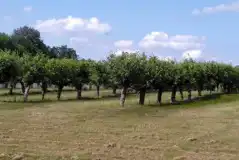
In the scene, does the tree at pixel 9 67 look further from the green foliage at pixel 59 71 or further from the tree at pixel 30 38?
the tree at pixel 30 38

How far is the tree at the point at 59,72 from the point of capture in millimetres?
76688

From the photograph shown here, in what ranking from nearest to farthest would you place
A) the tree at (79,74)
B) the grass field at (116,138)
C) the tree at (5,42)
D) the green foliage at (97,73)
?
the grass field at (116,138), the tree at (79,74), the green foliage at (97,73), the tree at (5,42)

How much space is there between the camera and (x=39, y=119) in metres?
38.3

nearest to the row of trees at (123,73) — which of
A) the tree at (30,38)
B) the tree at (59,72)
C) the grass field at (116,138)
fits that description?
the tree at (59,72)

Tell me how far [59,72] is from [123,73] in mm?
23214

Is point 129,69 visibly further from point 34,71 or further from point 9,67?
point 34,71

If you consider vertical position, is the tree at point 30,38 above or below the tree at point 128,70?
above

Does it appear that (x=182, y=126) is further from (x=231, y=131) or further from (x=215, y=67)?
(x=215, y=67)

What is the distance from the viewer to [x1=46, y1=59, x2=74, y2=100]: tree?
7669 centimetres

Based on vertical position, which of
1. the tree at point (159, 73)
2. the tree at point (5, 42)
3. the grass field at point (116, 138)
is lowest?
the grass field at point (116, 138)

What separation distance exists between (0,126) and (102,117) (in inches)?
477

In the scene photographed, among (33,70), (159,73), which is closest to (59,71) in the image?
(33,70)

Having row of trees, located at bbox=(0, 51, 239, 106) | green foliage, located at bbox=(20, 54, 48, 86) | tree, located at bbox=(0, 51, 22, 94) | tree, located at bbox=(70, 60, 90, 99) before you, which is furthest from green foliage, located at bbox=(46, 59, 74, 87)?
tree, located at bbox=(0, 51, 22, 94)

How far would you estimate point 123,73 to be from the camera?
192 feet
